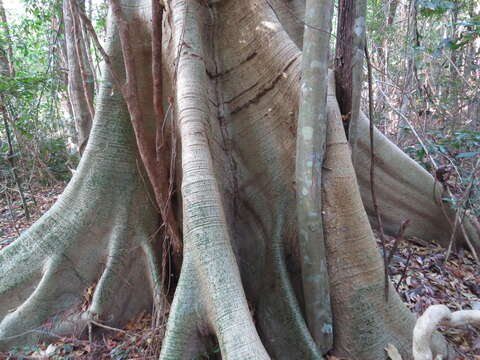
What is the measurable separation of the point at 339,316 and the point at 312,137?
1.17m

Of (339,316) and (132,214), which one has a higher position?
(132,214)

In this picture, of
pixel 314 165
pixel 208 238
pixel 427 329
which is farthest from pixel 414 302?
pixel 208 238

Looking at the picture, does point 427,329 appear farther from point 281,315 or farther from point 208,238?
point 208,238

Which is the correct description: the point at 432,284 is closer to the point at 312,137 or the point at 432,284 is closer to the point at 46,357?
the point at 312,137

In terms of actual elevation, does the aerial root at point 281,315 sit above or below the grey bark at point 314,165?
below

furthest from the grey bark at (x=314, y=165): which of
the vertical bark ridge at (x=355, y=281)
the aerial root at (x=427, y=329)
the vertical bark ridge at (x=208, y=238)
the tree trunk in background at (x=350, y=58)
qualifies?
the aerial root at (x=427, y=329)

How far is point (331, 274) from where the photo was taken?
7.81ft

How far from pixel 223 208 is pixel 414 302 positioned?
187 cm

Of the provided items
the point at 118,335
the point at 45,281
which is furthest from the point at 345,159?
the point at 45,281

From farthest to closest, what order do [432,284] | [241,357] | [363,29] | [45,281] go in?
[432,284] < [45,281] < [363,29] < [241,357]

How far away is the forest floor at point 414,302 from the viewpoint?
8.48 ft

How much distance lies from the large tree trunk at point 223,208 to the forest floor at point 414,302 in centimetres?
14

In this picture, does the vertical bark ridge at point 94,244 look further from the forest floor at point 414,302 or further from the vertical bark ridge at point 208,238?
the vertical bark ridge at point 208,238

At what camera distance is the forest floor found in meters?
2.59
